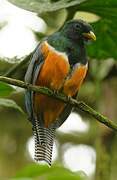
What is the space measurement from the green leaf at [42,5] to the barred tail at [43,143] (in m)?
1.02

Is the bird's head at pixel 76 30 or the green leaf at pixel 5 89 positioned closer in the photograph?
the green leaf at pixel 5 89

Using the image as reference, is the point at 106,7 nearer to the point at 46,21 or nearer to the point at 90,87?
the point at 46,21

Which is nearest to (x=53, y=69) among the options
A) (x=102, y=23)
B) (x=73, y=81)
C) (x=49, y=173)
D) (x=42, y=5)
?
(x=73, y=81)

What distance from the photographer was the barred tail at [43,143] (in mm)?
3721

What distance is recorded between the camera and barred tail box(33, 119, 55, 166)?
372cm

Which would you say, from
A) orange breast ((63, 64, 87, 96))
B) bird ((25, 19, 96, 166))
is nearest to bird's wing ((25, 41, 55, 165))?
bird ((25, 19, 96, 166))

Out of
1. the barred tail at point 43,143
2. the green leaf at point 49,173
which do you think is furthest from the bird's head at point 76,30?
the green leaf at point 49,173

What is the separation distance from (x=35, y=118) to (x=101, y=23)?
2.69ft

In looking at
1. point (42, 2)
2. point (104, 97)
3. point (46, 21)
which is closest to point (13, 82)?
point (42, 2)

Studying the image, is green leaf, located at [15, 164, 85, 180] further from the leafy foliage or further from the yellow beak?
the yellow beak

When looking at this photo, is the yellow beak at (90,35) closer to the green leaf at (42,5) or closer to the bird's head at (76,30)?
the bird's head at (76,30)

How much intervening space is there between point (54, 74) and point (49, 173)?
1645mm

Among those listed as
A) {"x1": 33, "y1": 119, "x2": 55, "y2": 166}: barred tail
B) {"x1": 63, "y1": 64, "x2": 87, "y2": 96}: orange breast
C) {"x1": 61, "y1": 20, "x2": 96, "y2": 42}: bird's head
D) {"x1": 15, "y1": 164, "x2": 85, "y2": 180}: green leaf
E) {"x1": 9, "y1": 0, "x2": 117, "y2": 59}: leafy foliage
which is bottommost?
{"x1": 15, "y1": 164, "x2": 85, "y2": 180}: green leaf

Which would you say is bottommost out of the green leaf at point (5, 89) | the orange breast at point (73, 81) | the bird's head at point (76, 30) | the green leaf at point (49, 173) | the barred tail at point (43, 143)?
the green leaf at point (49, 173)
